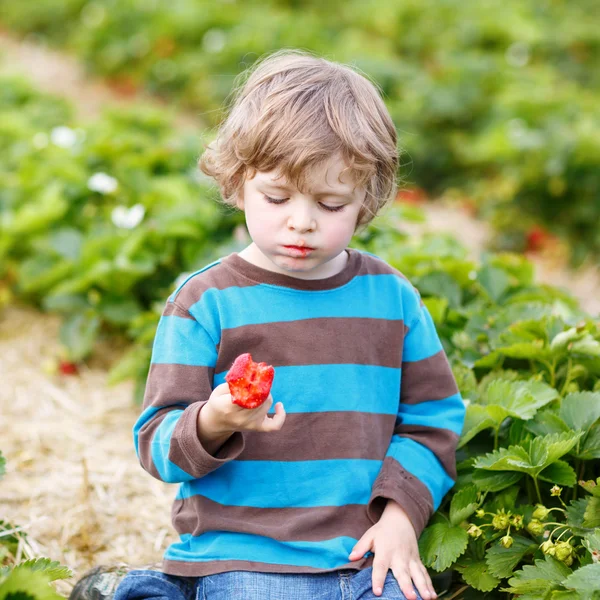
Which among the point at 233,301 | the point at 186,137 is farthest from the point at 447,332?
the point at 186,137

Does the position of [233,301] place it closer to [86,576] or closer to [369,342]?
[369,342]

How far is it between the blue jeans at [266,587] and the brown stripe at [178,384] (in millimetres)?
376

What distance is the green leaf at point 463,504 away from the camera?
1820mm

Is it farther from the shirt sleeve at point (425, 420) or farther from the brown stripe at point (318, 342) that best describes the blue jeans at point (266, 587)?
the brown stripe at point (318, 342)

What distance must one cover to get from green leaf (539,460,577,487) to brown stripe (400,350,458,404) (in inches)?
10.9

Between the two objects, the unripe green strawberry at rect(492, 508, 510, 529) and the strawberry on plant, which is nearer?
the unripe green strawberry at rect(492, 508, 510, 529)

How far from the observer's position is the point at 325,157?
5.27ft

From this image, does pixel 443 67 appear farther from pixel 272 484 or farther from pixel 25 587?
pixel 25 587

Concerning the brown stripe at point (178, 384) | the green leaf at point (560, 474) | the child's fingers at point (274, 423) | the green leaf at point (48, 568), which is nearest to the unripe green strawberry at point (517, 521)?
the green leaf at point (560, 474)

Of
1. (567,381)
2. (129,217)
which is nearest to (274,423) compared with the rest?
(567,381)

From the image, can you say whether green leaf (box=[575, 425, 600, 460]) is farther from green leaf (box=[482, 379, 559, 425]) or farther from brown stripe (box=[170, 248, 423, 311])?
brown stripe (box=[170, 248, 423, 311])

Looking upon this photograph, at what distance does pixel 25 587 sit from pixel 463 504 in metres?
0.98

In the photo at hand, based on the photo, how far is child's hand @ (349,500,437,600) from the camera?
1701 millimetres

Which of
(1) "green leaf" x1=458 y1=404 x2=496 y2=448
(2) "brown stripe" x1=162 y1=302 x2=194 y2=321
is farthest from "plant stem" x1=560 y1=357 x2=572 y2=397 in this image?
(2) "brown stripe" x1=162 y1=302 x2=194 y2=321
